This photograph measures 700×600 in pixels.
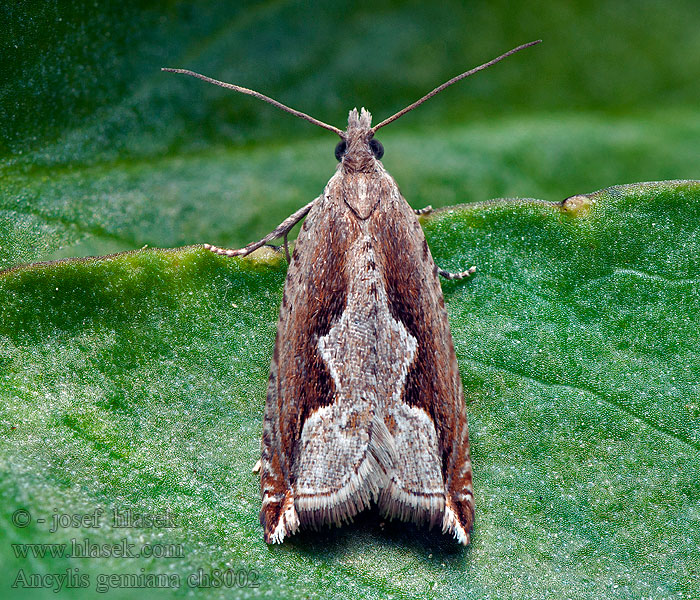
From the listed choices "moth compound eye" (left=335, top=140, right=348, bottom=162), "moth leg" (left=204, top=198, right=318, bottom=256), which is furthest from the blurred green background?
"moth compound eye" (left=335, top=140, right=348, bottom=162)

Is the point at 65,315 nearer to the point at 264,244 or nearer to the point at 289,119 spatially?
the point at 264,244

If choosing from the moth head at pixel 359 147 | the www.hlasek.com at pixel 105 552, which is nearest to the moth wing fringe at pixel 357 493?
the www.hlasek.com at pixel 105 552

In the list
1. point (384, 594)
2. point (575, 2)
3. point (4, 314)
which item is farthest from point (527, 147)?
point (4, 314)

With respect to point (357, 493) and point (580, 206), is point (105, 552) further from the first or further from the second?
point (580, 206)

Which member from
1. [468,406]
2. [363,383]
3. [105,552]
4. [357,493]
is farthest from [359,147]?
[105,552]

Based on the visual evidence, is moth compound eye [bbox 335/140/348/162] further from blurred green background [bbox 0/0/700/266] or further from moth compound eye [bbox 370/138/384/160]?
blurred green background [bbox 0/0/700/266]
